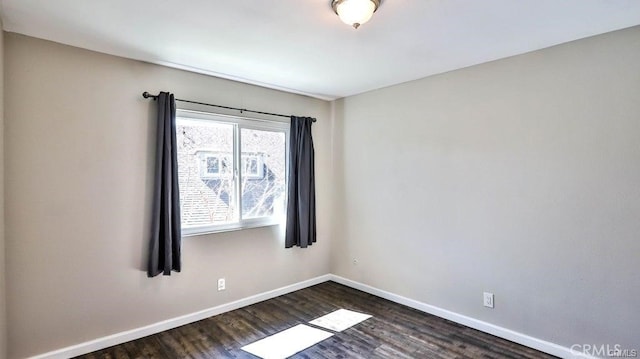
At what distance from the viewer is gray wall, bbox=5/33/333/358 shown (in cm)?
232

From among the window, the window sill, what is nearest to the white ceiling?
the window

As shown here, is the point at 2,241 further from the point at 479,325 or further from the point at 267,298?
the point at 479,325

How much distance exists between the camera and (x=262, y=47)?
2549mm

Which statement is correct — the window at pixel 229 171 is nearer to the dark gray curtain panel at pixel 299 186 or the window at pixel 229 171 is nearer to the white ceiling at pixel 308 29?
the dark gray curtain panel at pixel 299 186

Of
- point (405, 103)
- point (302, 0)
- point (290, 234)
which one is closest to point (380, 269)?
point (290, 234)

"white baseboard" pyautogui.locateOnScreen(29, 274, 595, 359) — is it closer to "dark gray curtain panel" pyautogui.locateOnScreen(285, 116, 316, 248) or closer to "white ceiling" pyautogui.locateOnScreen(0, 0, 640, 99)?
"dark gray curtain panel" pyautogui.locateOnScreen(285, 116, 316, 248)

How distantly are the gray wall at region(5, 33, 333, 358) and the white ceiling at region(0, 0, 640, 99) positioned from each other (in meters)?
0.21

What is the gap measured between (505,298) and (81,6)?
12.3 feet

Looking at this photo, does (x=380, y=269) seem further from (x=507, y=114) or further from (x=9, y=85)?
(x=9, y=85)

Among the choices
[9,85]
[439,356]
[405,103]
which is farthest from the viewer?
[405,103]

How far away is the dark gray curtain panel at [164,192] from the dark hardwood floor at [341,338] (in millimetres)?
616

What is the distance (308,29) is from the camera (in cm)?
224

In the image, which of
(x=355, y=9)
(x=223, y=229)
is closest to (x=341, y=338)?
(x=223, y=229)

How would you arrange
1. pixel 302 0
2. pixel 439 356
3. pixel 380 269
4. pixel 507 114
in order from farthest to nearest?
pixel 380 269, pixel 507 114, pixel 439 356, pixel 302 0
